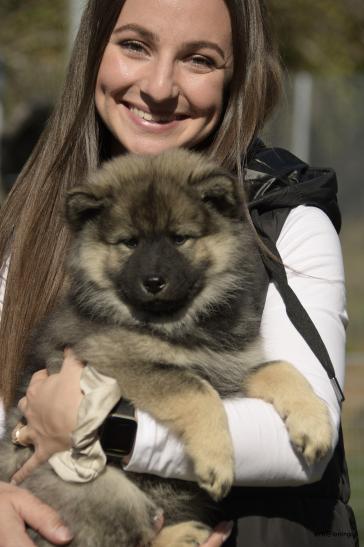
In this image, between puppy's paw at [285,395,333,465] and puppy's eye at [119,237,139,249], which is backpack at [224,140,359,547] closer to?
puppy's paw at [285,395,333,465]

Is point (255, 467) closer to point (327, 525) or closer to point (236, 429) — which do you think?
point (236, 429)

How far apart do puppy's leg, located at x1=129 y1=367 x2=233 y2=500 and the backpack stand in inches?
7.8

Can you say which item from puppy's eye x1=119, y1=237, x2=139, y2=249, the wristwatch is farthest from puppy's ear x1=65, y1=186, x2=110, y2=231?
the wristwatch

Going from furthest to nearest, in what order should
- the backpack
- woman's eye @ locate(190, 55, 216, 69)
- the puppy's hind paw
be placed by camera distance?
woman's eye @ locate(190, 55, 216, 69) → the backpack → the puppy's hind paw

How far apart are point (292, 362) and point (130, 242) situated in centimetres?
79

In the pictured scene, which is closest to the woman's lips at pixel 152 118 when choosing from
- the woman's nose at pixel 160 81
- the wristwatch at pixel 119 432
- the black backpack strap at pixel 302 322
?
the woman's nose at pixel 160 81

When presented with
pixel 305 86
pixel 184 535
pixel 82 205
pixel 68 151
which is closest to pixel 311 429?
pixel 184 535

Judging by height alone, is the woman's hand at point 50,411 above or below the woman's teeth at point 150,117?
below

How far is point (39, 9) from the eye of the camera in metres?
15.9

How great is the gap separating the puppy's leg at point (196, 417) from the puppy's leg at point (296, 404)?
0.20 m

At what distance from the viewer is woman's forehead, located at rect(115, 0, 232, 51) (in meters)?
3.62

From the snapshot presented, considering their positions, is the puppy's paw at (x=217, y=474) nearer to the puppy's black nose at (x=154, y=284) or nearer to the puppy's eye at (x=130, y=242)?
the puppy's black nose at (x=154, y=284)

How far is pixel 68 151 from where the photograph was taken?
3895 millimetres

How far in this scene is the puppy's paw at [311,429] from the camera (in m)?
2.89
